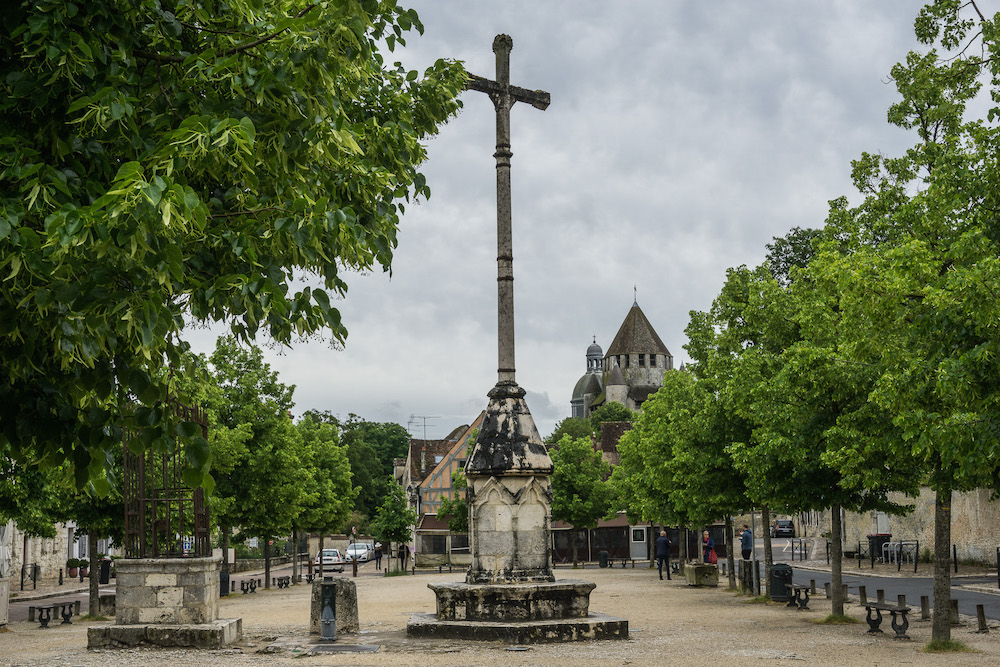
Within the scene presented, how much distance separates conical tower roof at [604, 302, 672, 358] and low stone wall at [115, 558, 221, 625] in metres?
128

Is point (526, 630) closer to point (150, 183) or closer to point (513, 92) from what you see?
point (513, 92)

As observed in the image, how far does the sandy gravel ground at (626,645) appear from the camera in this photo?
13188 mm

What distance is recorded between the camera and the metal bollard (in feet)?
51.9

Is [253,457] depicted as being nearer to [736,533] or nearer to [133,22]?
[133,22]

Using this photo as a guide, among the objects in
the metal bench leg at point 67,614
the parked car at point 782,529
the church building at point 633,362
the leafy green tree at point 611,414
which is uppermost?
the church building at point 633,362

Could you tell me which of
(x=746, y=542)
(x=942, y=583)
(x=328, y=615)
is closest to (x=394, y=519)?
(x=746, y=542)

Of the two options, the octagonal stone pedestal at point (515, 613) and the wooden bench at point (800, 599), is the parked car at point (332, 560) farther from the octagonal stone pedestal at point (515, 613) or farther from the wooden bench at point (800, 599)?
the octagonal stone pedestal at point (515, 613)

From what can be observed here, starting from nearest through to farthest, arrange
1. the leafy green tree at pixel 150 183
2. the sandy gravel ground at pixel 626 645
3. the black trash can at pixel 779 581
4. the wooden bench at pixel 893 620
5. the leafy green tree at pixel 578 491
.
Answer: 1. the leafy green tree at pixel 150 183
2. the sandy gravel ground at pixel 626 645
3. the wooden bench at pixel 893 620
4. the black trash can at pixel 779 581
5. the leafy green tree at pixel 578 491

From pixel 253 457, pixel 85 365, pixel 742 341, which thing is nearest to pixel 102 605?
pixel 253 457

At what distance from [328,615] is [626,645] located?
4469mm

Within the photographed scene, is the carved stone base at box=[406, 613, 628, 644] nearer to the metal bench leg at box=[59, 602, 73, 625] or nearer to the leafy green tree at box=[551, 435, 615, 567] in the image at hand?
the metal bench leg at box=[59, 602, 73, 625]

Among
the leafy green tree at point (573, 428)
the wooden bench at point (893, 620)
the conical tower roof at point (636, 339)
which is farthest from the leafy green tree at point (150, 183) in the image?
the conical tower roof at point (636, 339)

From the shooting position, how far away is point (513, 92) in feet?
59.7

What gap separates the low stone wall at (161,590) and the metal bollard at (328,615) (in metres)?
1.78
